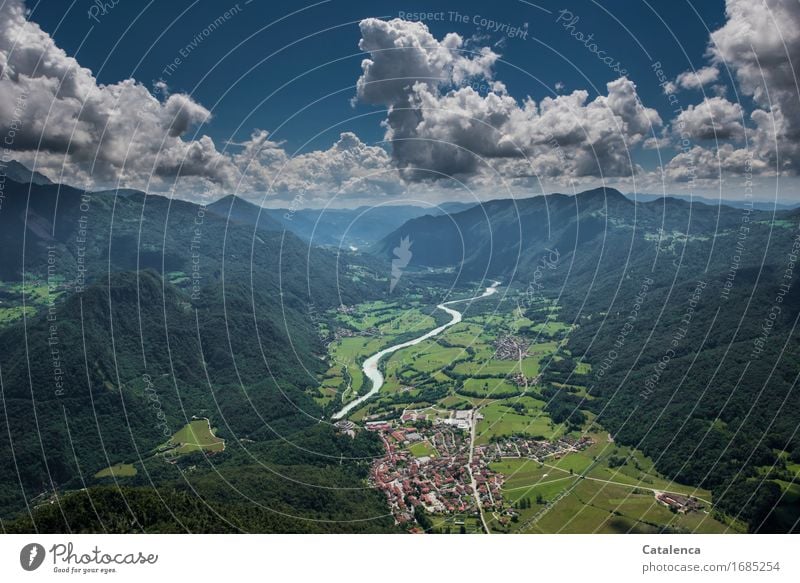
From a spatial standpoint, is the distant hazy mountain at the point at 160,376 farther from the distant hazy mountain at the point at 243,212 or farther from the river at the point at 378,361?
the distant hazy mountain at the point at 243,212

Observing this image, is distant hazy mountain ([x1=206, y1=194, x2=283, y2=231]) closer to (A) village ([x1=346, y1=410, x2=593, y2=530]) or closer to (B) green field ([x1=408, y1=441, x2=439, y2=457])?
(A) village ([x1=346, y1=410, x2=593, y2=530])

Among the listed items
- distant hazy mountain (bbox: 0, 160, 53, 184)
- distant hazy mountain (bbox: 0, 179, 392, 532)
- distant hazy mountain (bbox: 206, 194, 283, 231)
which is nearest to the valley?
distant hazy mountain (bbox: 0, 179, 392, 532)

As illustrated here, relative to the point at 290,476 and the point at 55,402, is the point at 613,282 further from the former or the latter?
the point at 55,402

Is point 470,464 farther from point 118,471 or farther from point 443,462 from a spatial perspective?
point 118,471

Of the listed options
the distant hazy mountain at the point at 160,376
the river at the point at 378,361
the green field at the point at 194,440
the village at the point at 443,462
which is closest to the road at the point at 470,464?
the village at the point at 443,462
